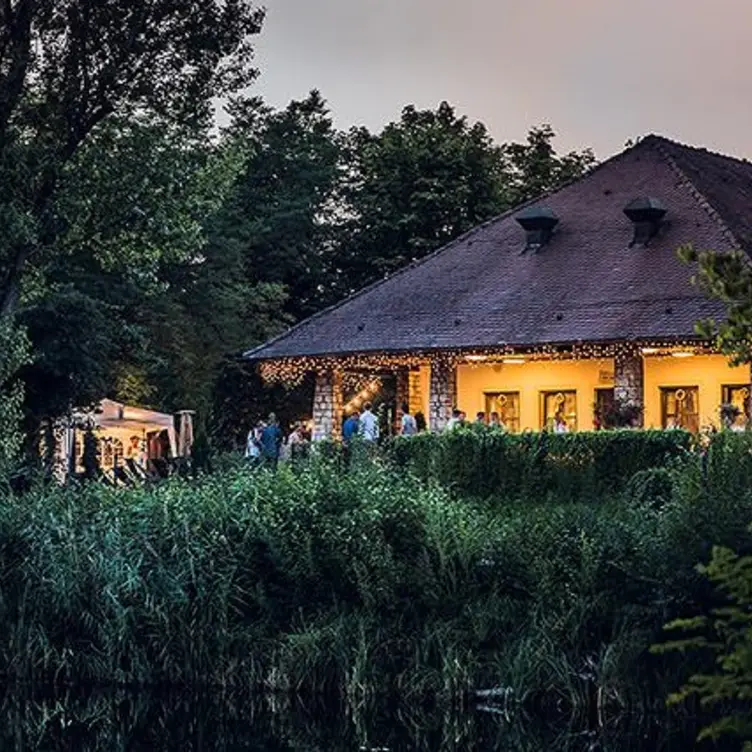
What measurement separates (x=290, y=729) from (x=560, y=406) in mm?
19673

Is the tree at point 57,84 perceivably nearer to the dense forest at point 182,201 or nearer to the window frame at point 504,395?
the dense forest at point 182,201

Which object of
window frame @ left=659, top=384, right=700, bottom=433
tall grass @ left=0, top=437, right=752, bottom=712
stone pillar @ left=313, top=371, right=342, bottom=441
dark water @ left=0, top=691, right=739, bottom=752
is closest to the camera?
dark water @ left=0, top=691, right=739, bottom=752

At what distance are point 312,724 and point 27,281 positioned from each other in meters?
11.1

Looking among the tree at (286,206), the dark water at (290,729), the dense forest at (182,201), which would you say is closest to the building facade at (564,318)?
the dense forest at (182,201)

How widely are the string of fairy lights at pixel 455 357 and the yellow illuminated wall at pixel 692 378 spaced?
499 mm

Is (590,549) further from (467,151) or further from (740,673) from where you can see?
(467,151)

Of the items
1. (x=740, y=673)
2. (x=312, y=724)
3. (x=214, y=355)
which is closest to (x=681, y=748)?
(x=312, y=724)

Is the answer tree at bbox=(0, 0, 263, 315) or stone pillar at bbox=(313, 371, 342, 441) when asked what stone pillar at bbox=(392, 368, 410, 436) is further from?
tree at bbox=(0, 0, 263, 315)

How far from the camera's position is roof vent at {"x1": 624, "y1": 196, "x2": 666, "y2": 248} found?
3075 cm

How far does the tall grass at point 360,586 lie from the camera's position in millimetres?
13945

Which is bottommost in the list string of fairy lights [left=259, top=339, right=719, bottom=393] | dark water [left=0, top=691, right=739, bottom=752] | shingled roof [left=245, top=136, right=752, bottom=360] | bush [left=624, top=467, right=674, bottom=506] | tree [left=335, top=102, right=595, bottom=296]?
dark water [left=0, top=691, right=739, bottom=752]

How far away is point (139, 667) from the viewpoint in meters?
15.4

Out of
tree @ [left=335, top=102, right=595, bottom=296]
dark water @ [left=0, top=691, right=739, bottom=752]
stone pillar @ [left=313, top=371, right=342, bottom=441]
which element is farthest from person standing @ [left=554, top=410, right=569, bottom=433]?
dark water @ [left=0, top=691, right=739, bottom=752]

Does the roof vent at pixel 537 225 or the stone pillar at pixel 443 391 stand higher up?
the roof vent at pixel 537 225
